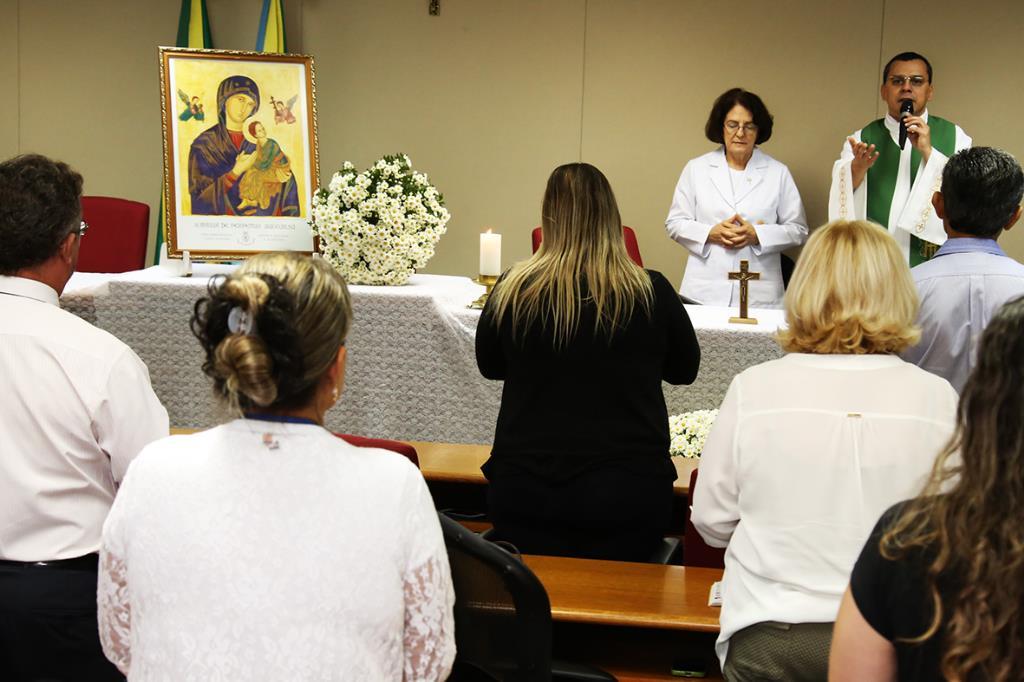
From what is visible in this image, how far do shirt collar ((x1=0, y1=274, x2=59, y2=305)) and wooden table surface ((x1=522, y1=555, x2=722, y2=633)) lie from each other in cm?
110

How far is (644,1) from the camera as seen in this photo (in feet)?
20.2

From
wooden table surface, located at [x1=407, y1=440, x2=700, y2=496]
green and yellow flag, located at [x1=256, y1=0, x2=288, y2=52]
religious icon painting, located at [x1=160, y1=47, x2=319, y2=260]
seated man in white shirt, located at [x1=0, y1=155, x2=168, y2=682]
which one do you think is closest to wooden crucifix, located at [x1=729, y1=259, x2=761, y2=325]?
wooden table surface, located at [x1=407, y1=440, x2=700, y2=496]

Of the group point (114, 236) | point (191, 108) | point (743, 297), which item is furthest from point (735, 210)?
point (114, 236)

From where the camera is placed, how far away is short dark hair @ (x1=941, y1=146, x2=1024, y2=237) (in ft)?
8.64

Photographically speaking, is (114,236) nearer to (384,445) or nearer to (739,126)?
(739,126)

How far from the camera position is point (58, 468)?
2.07 m

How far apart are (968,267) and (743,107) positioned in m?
2.63

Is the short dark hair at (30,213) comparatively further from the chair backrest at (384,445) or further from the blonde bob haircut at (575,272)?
the blonde bob haircut at (575,272)

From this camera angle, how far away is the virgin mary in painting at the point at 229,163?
13.1 ft

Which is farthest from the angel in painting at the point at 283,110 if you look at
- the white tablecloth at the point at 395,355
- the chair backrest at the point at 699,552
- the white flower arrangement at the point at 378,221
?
the chair backrest at the point at 699,552

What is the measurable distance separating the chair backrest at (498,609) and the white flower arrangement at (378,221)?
6.95 ft

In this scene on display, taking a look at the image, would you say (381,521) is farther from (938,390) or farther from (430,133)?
(430,133)

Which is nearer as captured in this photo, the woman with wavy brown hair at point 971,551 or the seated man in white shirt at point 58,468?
the woman with wavy brown hair at point 971,551

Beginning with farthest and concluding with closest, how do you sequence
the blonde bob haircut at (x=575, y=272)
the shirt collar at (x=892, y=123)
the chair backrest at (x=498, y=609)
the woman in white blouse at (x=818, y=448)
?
the shirt collar at (x=892, y=123) → the blonde bob haircut at (x=575, y=272) → the woman in white blouse at (x=818, y=448) → the chair backrest at (x=498, y=609)
